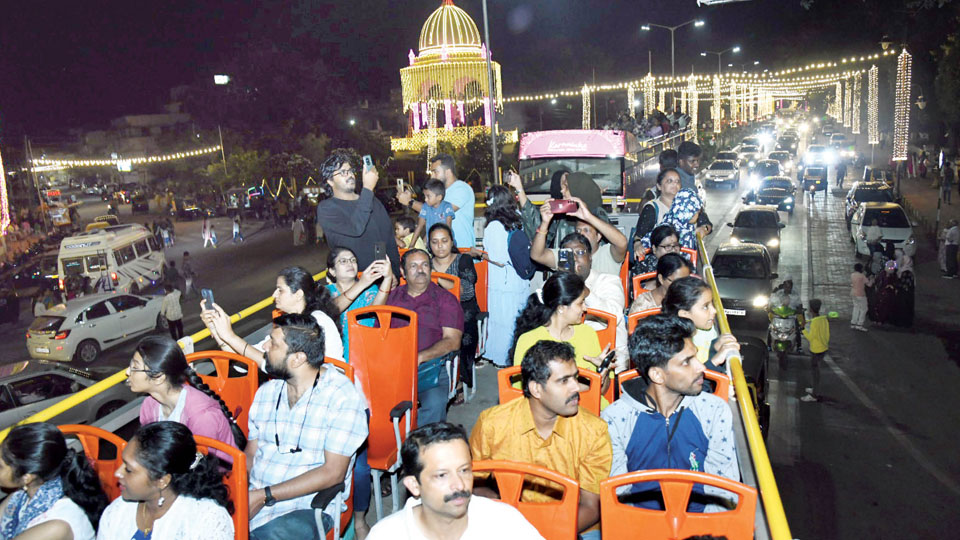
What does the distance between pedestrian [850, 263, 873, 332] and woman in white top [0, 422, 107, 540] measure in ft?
48.1

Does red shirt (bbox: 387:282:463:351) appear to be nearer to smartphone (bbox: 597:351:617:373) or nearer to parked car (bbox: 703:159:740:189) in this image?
smartphone (bbox: 597:351:617:373)

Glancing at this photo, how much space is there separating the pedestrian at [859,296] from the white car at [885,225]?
5.93 metres

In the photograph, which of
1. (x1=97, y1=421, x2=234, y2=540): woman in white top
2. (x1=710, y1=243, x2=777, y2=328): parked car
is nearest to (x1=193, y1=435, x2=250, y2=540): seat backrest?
(x1=97, y1=421, x2=234, y2=540): woman in white top

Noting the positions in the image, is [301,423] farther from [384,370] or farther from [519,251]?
[519,251]

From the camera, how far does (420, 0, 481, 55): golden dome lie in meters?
44.0

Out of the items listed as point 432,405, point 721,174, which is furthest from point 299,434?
point 721,174

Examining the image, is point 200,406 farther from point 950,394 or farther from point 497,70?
point 497,70

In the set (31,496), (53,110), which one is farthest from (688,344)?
(53,110)

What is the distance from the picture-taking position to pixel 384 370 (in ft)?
16.0

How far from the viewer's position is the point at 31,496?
138 inches

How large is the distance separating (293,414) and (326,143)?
2270 inches

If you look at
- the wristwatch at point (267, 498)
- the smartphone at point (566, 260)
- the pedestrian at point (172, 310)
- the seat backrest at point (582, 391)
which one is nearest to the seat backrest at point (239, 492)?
the wristwatch at point (267, 498)

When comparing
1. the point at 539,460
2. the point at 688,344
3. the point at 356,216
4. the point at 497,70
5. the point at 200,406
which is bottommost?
the point at 539,460

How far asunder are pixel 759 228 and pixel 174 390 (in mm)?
20226
